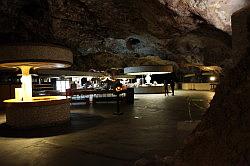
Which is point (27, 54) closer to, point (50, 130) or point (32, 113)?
point (32, 113)

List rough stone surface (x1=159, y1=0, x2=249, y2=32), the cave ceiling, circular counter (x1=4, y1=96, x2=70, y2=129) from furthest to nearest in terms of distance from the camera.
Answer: circular counter (x1=4, y1=96, x2=70, y2=129) < the cave ceiling < rough stone surface (x1=159, y1=0, x2=249, y2=32)

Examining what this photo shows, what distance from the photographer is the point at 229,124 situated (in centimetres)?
372

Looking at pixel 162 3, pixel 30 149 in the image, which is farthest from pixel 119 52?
pixel 30 149

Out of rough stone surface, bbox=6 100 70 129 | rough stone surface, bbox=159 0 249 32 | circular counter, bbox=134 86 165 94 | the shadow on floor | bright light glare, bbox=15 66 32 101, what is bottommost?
the shadow on floor

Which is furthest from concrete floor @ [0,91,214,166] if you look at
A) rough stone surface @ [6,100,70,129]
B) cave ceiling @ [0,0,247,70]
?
cave ceiling @ [0,0,247,70]

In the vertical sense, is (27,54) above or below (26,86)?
above

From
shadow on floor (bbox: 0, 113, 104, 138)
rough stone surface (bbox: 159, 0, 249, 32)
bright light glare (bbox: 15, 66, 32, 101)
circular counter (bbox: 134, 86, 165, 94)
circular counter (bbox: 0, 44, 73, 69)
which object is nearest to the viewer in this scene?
rough stone surface (bbox: 159, 0, 249, 32)

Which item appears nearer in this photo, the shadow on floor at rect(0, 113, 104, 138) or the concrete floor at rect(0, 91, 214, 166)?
the concrete floor at rect(0, 91, 214, 166)

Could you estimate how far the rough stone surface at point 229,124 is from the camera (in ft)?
11.0

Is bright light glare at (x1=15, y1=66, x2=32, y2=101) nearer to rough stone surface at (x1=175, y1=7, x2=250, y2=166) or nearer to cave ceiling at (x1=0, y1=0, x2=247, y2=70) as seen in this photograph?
cave ceiling at (x1=0, y1=0, x2=247, y2=70)

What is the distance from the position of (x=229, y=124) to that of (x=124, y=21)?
9586 mm

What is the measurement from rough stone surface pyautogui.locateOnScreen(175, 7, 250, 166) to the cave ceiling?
838 mm

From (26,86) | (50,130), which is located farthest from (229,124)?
(26,86)

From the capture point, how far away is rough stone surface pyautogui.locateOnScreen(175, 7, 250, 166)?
335 centimetres
